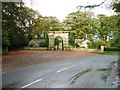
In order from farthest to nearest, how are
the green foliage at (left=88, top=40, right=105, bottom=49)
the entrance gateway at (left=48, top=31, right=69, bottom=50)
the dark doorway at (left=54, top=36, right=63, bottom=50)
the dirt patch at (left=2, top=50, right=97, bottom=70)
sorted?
the green foliage at (left=88, top=40, right=105, bottom=49)
the dark doorway at (left=54, top=36, right=63, bottom=50)
the entrance gateway at (left=48, top=31, right=69, bottom=50)
the dirt patch at (left=2, top=50, right=97, bottom=70)

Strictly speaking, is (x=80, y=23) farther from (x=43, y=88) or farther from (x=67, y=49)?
(x=43, y=88)

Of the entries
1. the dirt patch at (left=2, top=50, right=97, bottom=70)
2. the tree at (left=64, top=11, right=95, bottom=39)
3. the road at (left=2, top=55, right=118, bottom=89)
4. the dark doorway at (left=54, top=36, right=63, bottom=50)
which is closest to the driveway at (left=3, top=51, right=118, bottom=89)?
the road at (left=2, top=55, right=118, bottom=89)

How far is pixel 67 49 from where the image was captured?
72.4 m

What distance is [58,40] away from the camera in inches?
2872

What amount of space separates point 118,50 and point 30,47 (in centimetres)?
2241

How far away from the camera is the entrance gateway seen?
71.9 metres

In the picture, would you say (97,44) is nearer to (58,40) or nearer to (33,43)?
(58,40)

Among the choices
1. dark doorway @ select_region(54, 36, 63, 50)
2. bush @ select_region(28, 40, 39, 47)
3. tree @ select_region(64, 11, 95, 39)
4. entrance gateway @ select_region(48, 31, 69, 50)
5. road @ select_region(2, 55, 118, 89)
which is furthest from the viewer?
tree @ select_region(64, 11, 95, 39)

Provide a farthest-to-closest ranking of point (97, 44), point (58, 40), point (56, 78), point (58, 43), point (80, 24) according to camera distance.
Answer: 1. point (80, 24)
2. point (97, 44)
3. point (58, 40)
4. point (58, 43)
5. point (56, 78)

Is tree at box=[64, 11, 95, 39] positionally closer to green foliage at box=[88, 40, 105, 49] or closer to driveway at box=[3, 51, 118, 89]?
green foliage at box=[88, 40, 105, 49]

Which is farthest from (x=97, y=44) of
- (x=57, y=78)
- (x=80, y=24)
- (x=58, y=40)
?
(x=57, y=78)

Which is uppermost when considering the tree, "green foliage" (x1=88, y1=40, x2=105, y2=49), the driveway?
the tree

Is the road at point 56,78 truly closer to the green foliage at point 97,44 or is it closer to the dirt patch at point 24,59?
the dirt patch at point 24,59

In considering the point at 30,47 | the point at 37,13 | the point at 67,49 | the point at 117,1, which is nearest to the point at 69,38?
the point at 67,49
